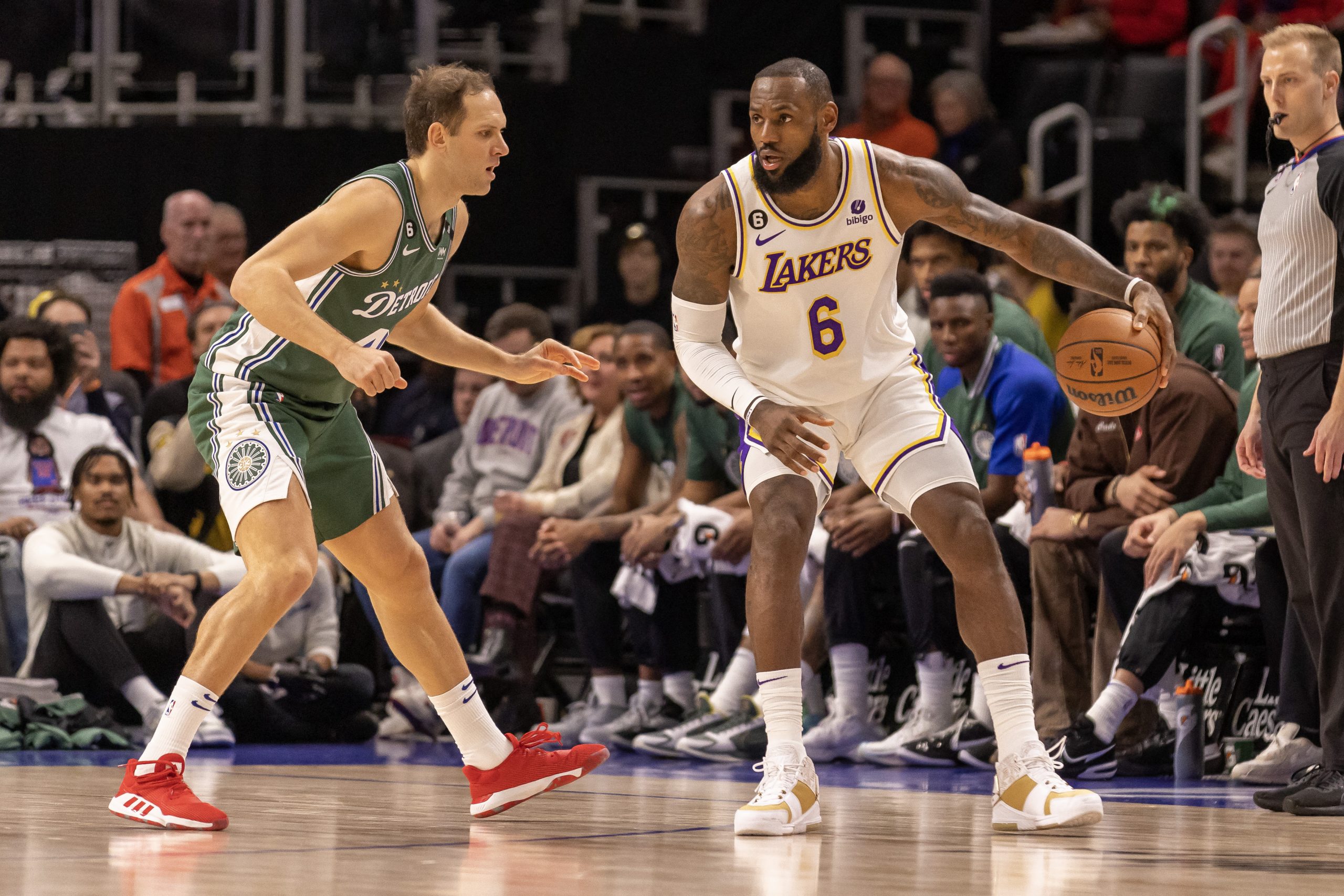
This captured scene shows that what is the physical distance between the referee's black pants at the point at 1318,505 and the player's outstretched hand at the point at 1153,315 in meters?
0.65

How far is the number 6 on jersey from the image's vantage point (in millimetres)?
4422

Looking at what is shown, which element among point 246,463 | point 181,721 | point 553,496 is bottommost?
point 181,721

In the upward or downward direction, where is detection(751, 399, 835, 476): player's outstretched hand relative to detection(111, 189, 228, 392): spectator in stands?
downward

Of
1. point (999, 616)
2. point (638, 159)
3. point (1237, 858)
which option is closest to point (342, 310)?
point (999, 616)

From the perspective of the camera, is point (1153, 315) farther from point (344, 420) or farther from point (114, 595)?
point (114, 595)

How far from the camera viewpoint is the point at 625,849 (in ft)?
12.7

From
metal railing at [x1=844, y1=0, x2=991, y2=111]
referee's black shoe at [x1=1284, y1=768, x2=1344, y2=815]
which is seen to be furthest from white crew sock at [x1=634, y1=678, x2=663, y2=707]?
metal railing at [x1=844, y1=0, x2=991, y2=111]

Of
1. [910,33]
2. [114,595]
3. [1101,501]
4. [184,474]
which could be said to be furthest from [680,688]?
[910,33]

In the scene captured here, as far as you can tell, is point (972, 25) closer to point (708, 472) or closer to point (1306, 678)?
point (708, 472)

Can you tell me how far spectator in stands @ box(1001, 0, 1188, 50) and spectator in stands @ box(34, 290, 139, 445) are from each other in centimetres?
620

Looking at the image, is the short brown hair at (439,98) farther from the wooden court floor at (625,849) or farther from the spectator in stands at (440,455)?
the spectator in stands at (440,455)

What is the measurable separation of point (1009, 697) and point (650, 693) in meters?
3.26

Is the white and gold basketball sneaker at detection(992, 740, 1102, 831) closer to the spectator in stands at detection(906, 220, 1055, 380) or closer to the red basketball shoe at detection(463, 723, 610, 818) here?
the red basketball shoe at detection(463, 723, 610, 818)

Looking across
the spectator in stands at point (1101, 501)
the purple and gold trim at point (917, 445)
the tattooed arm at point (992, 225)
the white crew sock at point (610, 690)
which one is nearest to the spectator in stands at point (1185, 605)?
the spectator in stands at point (1101, 501)
